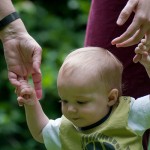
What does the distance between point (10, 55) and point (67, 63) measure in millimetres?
285

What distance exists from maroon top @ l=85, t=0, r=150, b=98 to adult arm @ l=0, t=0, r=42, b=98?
10.8 inches

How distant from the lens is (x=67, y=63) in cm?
239

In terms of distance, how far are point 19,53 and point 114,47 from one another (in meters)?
0.34

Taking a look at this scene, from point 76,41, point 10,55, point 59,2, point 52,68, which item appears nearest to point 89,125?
point 10,55

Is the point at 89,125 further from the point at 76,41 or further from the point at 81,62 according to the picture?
the point at 76,41

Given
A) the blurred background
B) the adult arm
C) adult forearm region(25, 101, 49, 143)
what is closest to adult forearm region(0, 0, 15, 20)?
the adult arm

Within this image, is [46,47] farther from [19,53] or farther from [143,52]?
[143,52]

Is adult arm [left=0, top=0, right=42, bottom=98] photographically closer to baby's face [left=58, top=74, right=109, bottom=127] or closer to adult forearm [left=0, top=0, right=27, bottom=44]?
adult forearm [left=0, top=0, right=27, bottom=44]

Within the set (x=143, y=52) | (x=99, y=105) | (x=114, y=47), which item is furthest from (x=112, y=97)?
(x=114, y=47)

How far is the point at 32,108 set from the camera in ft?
8.30

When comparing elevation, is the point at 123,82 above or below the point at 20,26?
below

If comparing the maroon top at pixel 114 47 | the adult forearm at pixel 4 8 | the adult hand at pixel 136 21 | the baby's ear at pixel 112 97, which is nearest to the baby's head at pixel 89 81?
the baby's ear at pixel 112 97

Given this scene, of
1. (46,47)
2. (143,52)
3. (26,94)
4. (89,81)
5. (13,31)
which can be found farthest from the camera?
(46,47)

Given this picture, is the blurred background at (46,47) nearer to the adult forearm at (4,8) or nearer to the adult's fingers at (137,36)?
the adult forearm at (4,8)
